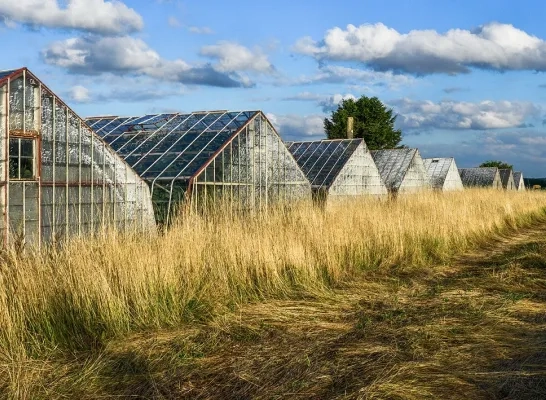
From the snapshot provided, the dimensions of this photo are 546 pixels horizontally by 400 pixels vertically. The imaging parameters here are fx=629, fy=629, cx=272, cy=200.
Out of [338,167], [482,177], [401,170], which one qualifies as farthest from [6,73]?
[482,177]

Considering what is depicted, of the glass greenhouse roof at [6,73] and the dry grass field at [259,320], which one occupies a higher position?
the glass greenhouse roof at [6,73]

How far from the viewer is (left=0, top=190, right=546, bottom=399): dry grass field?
517 centimetres

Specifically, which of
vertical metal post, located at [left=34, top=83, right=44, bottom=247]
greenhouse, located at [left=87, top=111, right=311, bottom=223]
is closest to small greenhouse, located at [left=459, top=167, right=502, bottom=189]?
greenhouse, located at [left=87, top=111, right=311, bottom=223]

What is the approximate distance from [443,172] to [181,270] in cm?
3375

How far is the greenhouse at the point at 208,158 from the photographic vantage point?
1625 centimetres

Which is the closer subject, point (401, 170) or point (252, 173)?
point (252, 173)

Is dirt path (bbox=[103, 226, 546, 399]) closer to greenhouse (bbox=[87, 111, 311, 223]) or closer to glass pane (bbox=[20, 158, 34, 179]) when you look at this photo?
glass pane (bbox=[20, 158, 34, 179])

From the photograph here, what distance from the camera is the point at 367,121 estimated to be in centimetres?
4600

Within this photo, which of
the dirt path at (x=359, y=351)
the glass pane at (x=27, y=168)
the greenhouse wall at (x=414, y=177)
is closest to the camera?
the dirt path at (x=359, y=351)

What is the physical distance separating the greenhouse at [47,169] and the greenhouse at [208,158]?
1.71 metres

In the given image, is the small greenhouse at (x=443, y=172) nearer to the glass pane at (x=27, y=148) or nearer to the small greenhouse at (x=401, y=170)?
the small greenhouse at (x=401, y=170)

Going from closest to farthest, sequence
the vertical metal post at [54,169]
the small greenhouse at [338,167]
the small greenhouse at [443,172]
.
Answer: the vertical metal post at [54,169]
the small greenhouse at [338,167]
the small greenhouse at [443,172]

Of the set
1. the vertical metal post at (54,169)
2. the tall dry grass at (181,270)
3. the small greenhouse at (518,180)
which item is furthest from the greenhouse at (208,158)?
the small greenhouse at (518,180)

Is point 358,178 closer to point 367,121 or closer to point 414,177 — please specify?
point 414,177
